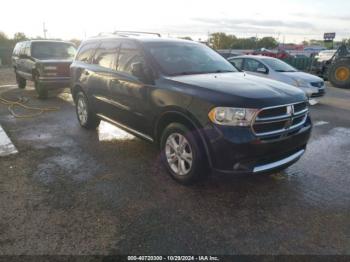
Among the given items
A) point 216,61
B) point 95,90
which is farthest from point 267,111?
point 95,90

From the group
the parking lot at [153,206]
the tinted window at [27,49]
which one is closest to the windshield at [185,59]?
the parking lot at [153,206]

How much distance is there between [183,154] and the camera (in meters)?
3.91

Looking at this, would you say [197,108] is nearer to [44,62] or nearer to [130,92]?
[130,92]

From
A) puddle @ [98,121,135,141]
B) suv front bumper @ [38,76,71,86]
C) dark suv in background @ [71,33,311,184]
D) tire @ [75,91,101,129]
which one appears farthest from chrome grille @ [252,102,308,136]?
suv front bumper @ [38,76,71,86]

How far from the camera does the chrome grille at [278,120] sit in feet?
11.2

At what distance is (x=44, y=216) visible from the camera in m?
Answer: 3.34

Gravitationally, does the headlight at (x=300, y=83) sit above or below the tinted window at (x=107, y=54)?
below

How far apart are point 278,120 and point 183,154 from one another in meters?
1.22

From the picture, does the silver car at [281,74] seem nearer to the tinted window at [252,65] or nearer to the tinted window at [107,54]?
the tinted window at [252,65]

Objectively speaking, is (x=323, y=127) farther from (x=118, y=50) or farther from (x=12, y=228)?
(x=12, y=228)

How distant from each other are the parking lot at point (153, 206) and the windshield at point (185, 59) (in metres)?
1.50

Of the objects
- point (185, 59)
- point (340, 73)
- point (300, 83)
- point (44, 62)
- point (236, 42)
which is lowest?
point (340, 73)

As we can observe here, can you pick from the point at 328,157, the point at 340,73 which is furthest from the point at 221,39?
the point at 328,157

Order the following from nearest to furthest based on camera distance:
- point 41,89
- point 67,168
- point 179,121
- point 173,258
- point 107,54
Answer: point 173,258 < point 179,121 < point 67,168 < point 107,54 < point 41,89
